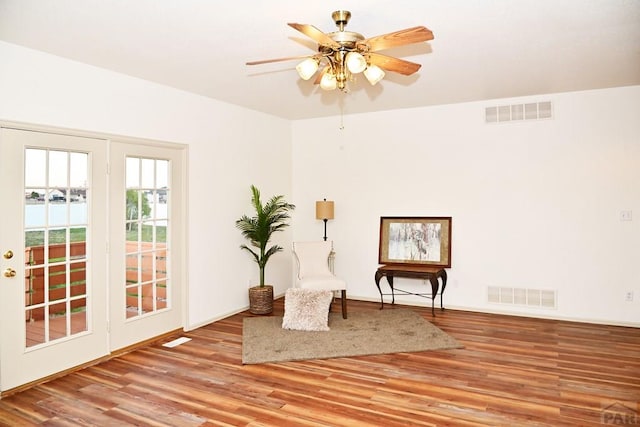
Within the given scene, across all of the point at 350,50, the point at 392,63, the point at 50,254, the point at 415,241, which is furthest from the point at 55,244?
the point at 415,241

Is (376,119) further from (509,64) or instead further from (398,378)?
(398,378)

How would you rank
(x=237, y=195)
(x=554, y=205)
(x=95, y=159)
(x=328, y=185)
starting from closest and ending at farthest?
1. (x=95, y=159)
2. (x=554, y=205)
3. (x=237, y=195)
4. (x=328, y=185)

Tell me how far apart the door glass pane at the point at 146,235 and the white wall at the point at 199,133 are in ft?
0.99

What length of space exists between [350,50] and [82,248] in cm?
293

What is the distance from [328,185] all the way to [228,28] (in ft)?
12.1

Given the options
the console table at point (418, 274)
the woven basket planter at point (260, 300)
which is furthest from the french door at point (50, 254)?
the console table at point (418, 274)

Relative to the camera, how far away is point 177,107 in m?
4.80

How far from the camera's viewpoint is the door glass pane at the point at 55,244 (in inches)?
140

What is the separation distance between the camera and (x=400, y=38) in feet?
8.58

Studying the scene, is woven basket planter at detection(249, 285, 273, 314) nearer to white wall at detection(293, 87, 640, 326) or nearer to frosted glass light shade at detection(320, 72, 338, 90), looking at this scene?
white wall at detection(293, 87, 640, 326)

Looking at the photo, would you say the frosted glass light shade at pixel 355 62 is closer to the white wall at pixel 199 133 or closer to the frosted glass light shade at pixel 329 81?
the frosted glass light shade at pixel 329 81

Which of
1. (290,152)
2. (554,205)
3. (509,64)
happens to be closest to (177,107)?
(290,152)

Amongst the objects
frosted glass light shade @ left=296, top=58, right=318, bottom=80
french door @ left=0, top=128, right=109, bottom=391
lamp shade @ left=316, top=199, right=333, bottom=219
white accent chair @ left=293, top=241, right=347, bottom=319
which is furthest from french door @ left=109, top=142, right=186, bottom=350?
frosted glass light shade @ left=296, top=58, right=318, bottom=80

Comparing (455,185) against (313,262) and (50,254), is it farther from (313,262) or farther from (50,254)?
(50,254)
